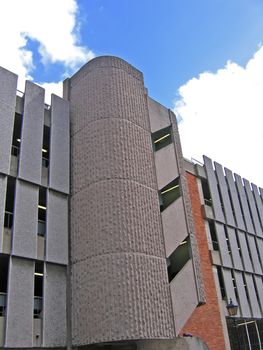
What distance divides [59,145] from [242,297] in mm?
13429

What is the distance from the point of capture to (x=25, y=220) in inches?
595

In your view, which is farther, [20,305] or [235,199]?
[235,199]

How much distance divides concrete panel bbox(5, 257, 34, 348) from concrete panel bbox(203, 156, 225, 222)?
1297 cm

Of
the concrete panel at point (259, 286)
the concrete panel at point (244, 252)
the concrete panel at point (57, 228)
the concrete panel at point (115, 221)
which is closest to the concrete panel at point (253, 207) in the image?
the concrete panel at point (244, 252)

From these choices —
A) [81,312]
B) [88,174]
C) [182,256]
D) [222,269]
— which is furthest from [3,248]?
[222,269]

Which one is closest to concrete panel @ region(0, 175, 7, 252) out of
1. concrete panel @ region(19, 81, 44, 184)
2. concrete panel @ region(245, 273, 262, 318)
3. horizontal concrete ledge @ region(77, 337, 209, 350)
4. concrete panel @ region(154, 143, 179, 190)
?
concrete panel @ region(19, 81, 44, 184)

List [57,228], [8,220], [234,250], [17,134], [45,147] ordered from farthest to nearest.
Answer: [234,250], [45,147], [17,134], [57,228], [8,220]

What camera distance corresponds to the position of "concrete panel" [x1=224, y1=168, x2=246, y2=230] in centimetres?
2573

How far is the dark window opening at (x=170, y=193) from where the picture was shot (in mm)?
19312

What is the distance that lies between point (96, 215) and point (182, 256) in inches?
196

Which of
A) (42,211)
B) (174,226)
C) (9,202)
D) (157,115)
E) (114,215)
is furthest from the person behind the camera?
(157,115)

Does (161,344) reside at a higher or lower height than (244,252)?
lower

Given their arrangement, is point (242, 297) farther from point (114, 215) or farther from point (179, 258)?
point (114, 215)

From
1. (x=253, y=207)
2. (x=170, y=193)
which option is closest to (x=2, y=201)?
(x=170, y=193)
